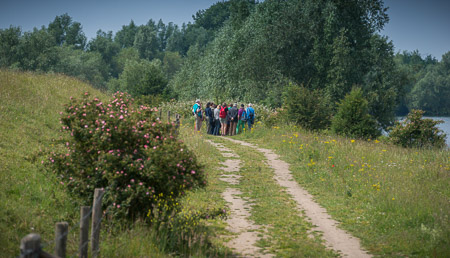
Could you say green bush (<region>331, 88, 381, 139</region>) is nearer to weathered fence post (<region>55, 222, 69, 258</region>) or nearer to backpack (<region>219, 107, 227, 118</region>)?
backpack (<region>219, 107, 227, 118</region>)

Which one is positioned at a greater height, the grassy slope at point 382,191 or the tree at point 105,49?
the tree at point 105,49

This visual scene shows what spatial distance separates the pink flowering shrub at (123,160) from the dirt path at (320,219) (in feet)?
9.77

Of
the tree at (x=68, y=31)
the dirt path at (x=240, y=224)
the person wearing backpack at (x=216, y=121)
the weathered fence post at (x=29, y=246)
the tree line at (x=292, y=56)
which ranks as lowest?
the dirt path at (x=240, y=224)

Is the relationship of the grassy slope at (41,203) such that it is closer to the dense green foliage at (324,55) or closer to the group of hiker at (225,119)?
the group of hiker at (225,119)

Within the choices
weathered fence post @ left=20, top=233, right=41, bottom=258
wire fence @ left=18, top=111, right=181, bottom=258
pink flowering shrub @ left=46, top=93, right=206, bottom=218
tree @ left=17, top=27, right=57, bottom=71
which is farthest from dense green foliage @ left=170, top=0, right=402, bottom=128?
weathered fence post @ left=20, top=233, right=41, bottom=258

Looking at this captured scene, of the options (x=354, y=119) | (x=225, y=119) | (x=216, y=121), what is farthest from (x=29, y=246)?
(x=354, y=119)

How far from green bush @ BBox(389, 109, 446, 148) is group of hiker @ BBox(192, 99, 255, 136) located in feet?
27.8

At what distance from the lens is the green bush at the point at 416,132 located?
22672 millimetres

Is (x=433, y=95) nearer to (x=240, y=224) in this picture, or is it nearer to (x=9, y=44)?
(x=9, y=44)

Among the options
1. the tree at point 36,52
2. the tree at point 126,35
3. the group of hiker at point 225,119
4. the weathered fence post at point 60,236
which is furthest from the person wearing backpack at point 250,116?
the tree at point 126,35

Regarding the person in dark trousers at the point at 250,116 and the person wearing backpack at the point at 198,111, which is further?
the person in dark trousers at the point at 250,116

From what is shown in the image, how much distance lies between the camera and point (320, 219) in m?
9.98

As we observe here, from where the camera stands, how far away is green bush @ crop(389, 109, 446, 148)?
74.4 feet

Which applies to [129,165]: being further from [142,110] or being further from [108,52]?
[108,52]
